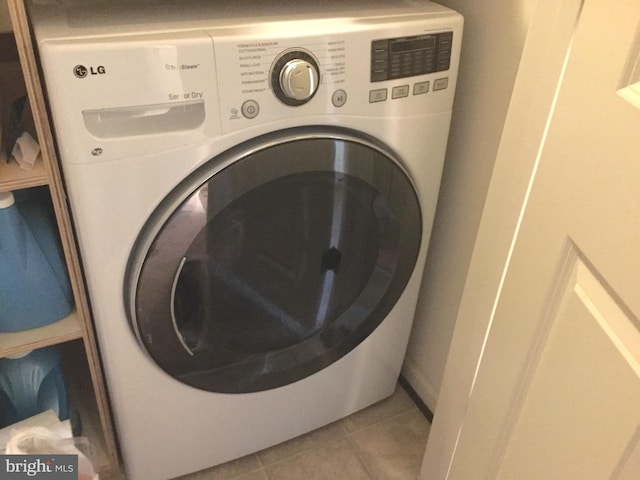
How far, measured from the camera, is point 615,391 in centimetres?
66

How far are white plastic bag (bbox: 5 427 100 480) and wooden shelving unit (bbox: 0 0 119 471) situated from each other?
0.54 feet

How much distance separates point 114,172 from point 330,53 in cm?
34

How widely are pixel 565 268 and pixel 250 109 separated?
461mm

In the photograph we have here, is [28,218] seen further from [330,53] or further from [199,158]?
[330,53]

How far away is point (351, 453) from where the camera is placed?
1340 mm

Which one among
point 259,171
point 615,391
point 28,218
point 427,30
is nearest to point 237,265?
point 259,171

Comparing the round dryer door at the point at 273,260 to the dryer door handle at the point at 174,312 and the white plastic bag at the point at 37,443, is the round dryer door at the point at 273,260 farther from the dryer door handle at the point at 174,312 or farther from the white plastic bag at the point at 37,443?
the white plastic bag at the point at 37,443

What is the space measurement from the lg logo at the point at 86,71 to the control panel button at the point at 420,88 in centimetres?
46

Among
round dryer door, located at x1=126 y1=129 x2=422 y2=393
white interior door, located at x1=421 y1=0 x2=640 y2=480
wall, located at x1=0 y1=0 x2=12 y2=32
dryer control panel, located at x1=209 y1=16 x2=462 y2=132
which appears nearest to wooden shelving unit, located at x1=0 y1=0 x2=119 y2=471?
round dryer door, located at x1=126 y1=129 x2=422 y2=393

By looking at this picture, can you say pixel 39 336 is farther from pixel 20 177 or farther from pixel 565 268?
pixel 565 268

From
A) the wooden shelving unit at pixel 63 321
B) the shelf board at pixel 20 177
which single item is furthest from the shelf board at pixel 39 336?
the shelf board at pixel 20 177

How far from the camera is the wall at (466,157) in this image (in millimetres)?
996

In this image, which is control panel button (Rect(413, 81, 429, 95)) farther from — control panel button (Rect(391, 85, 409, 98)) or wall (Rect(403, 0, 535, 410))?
wall (Rect(403, 0, 535, 410))

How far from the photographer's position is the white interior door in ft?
2.06
